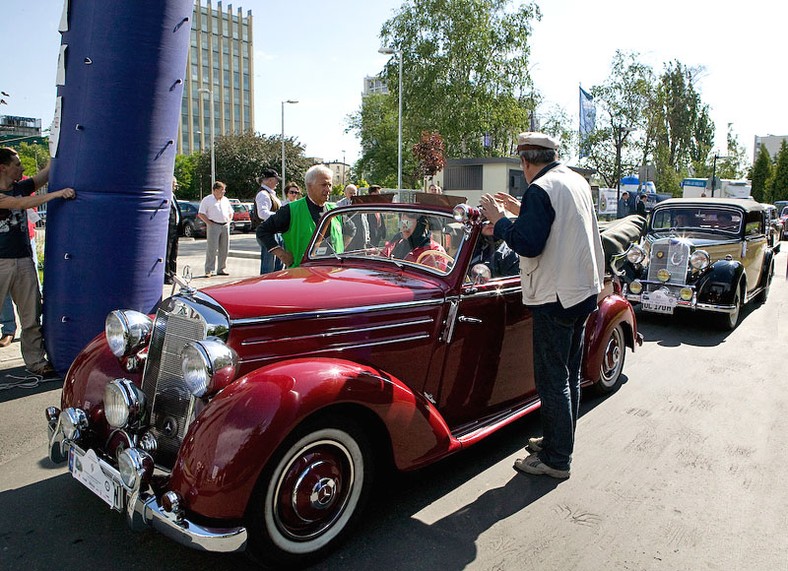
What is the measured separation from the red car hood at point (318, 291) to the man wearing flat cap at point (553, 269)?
55cm

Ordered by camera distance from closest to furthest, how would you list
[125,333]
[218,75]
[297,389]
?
[297,389], [125,333], [218,75]

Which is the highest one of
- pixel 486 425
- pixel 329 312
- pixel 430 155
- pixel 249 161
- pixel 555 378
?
pixel 249 161

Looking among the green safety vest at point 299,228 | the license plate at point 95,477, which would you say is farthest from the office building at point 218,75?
the license plate at point 95,477

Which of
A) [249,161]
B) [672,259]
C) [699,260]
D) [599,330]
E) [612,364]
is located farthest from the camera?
[249,161]

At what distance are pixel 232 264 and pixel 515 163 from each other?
15878mm

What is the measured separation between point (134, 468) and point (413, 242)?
2.10m

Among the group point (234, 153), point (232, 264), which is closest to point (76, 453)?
point (232, 264)

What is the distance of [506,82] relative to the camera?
30.1m

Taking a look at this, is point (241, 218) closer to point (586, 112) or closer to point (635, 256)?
point (586, 112)

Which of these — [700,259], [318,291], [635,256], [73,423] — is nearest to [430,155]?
[635,256]

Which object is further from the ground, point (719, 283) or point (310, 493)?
point (719, 283)

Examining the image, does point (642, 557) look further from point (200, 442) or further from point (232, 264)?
point (232, 264)

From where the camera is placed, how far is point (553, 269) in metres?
3.27

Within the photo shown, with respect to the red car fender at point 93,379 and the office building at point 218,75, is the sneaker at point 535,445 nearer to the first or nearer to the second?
the red car fender at point 93,379
